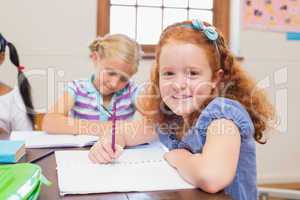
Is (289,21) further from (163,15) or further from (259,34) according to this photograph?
(163,15)

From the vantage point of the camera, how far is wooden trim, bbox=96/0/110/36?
2.21m

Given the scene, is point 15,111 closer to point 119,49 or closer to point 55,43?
point 119,49

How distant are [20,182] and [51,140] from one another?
1.75ft

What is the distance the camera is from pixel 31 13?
6.86 ft

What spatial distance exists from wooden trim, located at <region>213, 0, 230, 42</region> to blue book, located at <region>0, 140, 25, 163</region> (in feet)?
6.01

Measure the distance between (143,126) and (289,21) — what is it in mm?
1695

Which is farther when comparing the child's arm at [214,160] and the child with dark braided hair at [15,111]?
the child with dark braided hair at [15,111]

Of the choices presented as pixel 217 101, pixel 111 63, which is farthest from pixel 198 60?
pixel 111 63

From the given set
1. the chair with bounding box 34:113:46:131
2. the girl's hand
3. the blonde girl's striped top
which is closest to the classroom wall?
the chair with bounding box 34:113:46:131

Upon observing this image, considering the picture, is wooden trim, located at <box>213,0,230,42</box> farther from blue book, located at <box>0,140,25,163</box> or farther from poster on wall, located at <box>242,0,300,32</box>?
blue book, located at <box>0,140,25,163</box>

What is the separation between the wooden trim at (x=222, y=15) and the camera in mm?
2457

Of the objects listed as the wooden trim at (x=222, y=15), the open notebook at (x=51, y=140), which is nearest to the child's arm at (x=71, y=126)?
the open notebook at (x=51, y=140)

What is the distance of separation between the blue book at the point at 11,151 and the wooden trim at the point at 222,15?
6.01 feet

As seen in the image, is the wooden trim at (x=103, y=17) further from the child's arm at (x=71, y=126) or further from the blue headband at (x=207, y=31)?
the blue headband at (x=207, y=31)
